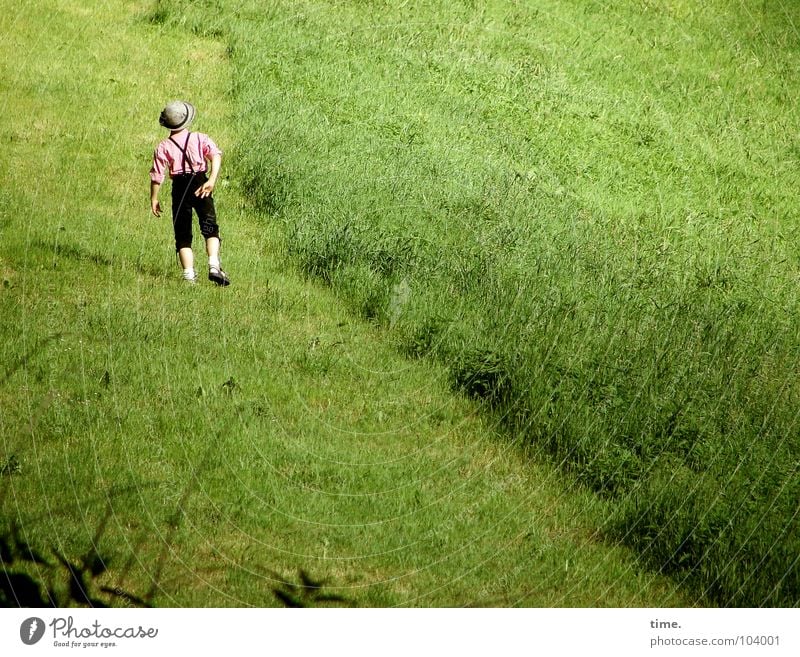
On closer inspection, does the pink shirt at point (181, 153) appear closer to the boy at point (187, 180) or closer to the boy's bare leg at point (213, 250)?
the boy at point (187, 180)

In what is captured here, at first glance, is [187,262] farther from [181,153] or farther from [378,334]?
[378,334]

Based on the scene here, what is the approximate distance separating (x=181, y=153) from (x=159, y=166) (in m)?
0.15

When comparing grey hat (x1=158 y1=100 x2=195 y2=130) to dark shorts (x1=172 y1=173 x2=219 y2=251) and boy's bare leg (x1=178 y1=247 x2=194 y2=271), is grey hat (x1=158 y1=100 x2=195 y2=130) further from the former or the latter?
boy's bare leg (x1=178 y1=247 x2=194 y2=271)

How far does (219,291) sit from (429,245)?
158cm

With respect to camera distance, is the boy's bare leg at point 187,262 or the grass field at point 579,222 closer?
the grass field at point 579,222

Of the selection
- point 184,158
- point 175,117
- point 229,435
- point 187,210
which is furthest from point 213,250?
point 229,435

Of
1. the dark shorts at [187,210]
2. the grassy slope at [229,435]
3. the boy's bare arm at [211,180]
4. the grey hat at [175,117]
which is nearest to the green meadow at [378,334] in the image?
the grassy slope at [229,435]

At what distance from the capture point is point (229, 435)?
5305mm

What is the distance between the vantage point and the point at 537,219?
7.46 meters

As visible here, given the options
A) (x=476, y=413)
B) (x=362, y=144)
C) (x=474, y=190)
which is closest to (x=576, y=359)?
(x=476, y=413)

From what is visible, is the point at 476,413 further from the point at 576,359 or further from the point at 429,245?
the point at 429,245

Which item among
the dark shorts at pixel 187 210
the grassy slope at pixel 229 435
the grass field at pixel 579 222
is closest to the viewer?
the grassy slope at pixel 229 435

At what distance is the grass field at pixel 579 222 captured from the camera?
18.5 feet

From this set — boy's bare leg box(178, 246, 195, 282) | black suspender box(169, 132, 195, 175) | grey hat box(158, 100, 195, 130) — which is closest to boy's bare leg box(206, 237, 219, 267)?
boy's bare leg box(178, 246, 195, 282)
